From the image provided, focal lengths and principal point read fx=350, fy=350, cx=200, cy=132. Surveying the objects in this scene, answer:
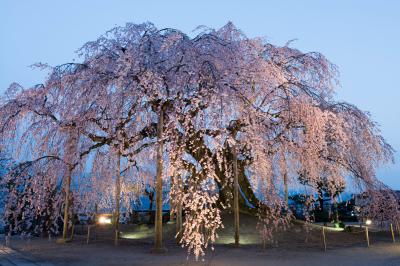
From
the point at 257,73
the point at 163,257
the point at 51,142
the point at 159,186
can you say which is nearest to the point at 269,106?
the point at 257,73

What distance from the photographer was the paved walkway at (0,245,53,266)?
35.6 ft

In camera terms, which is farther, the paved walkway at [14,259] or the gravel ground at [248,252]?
the gravel ground at [248,252]

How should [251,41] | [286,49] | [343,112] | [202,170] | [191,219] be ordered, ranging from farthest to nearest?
[286,49] < [343,112] < [251,41] < [202,170] < [191,219]

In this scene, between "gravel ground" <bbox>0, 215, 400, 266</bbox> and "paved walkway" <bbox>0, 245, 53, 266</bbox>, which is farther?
"gravel ground" <bbox>0, 215, 400, 266</bbox>

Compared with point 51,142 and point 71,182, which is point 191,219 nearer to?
point 51,142

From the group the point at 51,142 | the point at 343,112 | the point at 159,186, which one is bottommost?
the point at 159,186

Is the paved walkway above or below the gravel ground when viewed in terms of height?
below

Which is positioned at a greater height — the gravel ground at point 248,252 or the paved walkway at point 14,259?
the gravel ground at point 248,252

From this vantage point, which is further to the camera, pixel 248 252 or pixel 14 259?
pixel 248 252

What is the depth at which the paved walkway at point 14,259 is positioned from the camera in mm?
10852

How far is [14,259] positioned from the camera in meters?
11.9

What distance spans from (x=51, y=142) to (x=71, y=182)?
417 cm

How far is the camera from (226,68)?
1166 centimetres

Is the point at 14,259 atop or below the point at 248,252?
below
